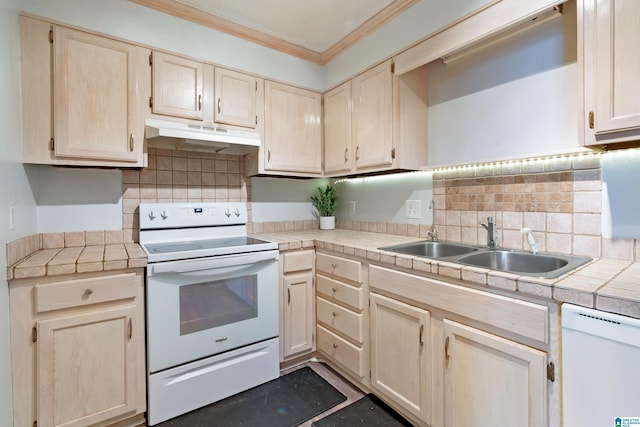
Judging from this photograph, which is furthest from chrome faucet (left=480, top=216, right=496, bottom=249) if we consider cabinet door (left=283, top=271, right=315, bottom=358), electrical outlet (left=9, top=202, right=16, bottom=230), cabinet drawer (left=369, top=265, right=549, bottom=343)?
electrical outlet (left=9, top=202, right=16, bottom=230)

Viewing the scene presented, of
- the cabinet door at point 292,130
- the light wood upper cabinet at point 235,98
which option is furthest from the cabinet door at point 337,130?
the light wood upper cabinet at point 235,98

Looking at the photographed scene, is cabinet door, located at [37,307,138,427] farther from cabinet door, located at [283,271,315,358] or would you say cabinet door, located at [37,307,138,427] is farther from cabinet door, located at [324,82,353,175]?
cabinet door, located at [324,82,353,175]

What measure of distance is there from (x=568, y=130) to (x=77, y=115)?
8.29ft

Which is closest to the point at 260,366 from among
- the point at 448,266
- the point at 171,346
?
the point at 171,346

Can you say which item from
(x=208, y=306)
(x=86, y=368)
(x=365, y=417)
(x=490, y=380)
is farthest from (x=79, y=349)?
(x=490, y=380)

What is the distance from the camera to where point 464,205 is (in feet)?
6.08

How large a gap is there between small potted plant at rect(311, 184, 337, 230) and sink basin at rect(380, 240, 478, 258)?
3.19ft

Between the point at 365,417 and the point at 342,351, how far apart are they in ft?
1.30

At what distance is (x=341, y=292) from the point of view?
192 cm

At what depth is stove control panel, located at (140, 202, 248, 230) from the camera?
199 cm

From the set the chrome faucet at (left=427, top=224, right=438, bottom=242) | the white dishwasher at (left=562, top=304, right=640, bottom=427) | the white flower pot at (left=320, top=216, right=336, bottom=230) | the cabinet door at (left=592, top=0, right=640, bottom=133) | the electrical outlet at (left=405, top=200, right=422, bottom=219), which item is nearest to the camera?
the white dishwasher at (left=562, top=304, right=640, bottom=427)

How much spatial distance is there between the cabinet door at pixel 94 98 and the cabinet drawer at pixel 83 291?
71cm

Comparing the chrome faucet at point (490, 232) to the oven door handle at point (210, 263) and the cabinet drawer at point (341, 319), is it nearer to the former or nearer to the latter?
the cabinet drawer at point (341, 319)

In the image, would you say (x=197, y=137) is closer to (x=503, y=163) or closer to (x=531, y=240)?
(x=503, y=163)
